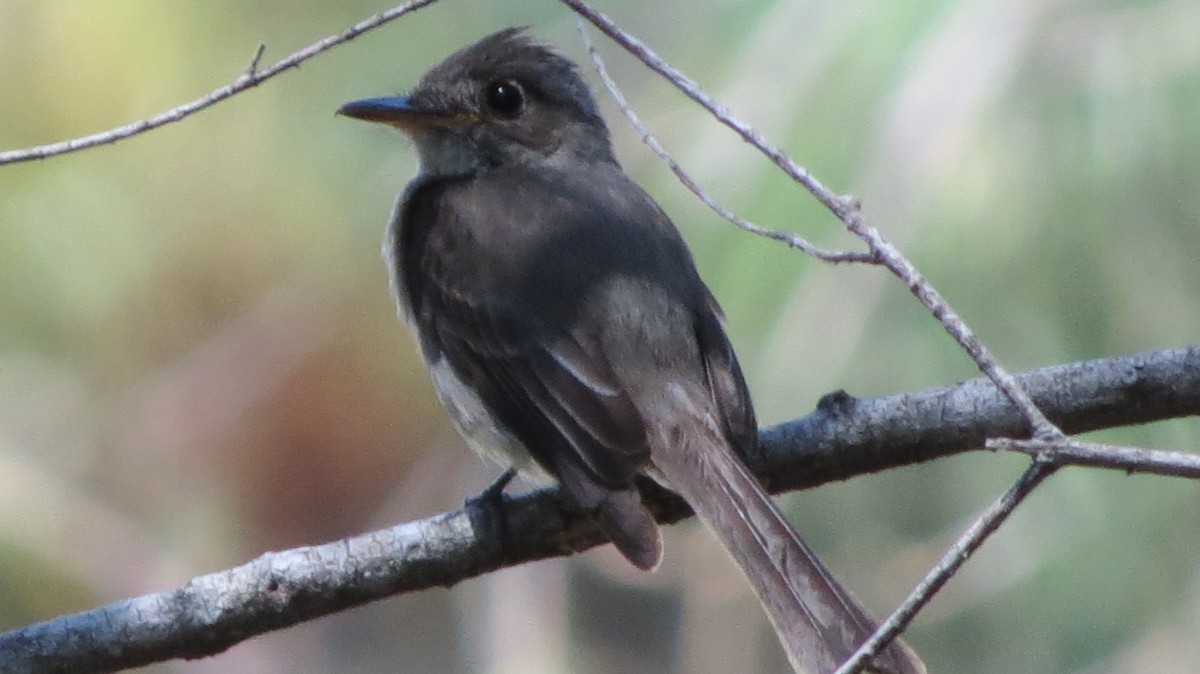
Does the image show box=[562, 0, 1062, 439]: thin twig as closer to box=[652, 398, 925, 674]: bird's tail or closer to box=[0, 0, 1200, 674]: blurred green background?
box=[652, 398, 925, 674]: bird's tail

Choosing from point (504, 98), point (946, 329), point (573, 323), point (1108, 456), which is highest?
point (504, 98)

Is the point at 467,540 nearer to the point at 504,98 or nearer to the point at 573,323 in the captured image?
the point at 573,323

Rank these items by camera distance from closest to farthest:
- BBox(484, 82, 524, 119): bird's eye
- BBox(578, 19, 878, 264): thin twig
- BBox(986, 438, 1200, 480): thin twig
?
1. BBox(986, 438, 1200, 480): thin twig
2. BBox(578, 19, 878, 264): thin twig
3. BBox(484, 82, 524, 119): bird's eye

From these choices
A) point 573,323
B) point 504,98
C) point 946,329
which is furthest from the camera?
point 504,98

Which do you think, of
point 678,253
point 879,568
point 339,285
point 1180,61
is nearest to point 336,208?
point 339,285

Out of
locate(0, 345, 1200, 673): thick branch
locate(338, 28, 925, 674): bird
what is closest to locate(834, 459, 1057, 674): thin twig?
locate(338, 28, 925, 674): bird

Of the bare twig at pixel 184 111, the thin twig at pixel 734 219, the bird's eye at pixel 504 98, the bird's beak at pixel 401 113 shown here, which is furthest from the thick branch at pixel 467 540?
the bird's eye at pixel 504 98

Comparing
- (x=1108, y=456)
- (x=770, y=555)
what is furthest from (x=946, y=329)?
(x=770, y=555)
